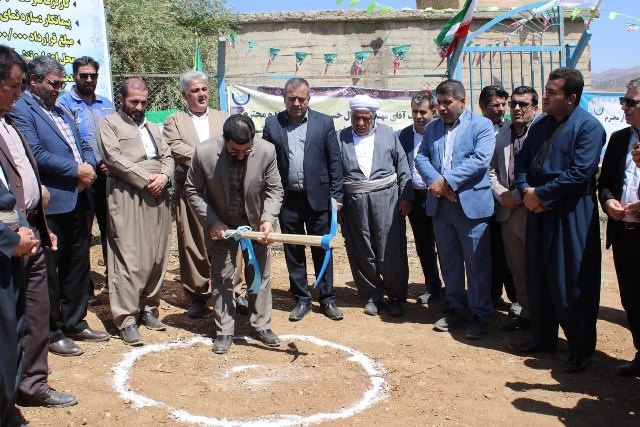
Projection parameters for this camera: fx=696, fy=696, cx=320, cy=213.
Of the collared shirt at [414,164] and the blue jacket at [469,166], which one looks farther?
the collared shirt at [414,164]

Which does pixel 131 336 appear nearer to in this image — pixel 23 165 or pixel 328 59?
pixel 23 165

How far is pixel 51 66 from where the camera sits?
543 cm

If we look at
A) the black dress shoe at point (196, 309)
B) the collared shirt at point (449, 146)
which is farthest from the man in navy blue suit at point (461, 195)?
the black dress shoe at point (196, 309)

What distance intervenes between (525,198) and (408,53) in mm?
8397

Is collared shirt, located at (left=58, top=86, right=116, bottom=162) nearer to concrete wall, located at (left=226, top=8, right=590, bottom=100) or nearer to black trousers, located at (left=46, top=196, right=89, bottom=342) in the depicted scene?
black trousers, located at (left=46, top=196, right=89, bottom=342)

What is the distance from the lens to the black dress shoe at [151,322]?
19.7 feet

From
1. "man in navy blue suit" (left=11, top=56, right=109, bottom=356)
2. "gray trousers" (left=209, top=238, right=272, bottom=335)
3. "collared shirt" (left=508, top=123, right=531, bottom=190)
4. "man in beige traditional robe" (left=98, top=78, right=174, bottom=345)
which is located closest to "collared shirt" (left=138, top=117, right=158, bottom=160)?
"man in beige traditional robe" (left=98, top=78, right=174, bottom=345)

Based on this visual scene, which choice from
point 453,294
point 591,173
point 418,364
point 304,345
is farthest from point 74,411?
point 591,173

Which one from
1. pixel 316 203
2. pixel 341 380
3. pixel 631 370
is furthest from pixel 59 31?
pixel 631 370

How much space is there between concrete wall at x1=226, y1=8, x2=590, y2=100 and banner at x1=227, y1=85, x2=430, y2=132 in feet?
9.31

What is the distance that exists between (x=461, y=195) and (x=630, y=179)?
134 cm

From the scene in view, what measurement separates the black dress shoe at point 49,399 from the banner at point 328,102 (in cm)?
569

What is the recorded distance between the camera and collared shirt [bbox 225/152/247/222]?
5.40m

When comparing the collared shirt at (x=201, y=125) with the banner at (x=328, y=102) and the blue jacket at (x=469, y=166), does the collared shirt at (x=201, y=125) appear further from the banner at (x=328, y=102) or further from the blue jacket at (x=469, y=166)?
the banner at (x=328, y=102)
